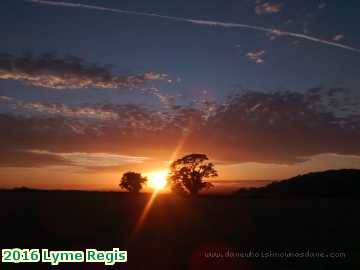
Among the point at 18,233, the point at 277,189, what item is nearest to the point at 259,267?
the point at 18,233

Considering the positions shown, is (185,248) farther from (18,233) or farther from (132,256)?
(18,233)

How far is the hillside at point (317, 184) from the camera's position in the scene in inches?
4951

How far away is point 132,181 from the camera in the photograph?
102938mm

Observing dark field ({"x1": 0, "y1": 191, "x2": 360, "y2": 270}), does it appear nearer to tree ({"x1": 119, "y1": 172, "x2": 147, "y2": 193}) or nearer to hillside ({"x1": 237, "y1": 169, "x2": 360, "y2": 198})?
tree ({"x1": 119, "y1": 172, "x2": 147, "y2": 193})

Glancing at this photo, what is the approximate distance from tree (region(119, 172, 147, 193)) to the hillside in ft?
126

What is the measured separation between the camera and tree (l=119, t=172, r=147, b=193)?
10262 cm

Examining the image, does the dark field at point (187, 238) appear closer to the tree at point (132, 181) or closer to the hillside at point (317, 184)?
the tree at point (132, 181)

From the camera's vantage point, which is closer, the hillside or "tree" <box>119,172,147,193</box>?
"tree" <box>119,172,147,193</box>

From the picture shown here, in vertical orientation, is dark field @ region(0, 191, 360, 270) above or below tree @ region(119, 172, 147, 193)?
below

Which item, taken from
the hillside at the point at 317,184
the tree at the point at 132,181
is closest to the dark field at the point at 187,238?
the tree at the point at 132,181

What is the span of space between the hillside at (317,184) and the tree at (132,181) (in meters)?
38.6

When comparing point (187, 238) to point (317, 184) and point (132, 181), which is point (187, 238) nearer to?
point (132, 181)

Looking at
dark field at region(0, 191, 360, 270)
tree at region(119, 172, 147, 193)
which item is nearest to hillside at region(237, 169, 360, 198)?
tree at region(119, 172, 147, 193)

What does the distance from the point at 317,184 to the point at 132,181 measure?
220ft
